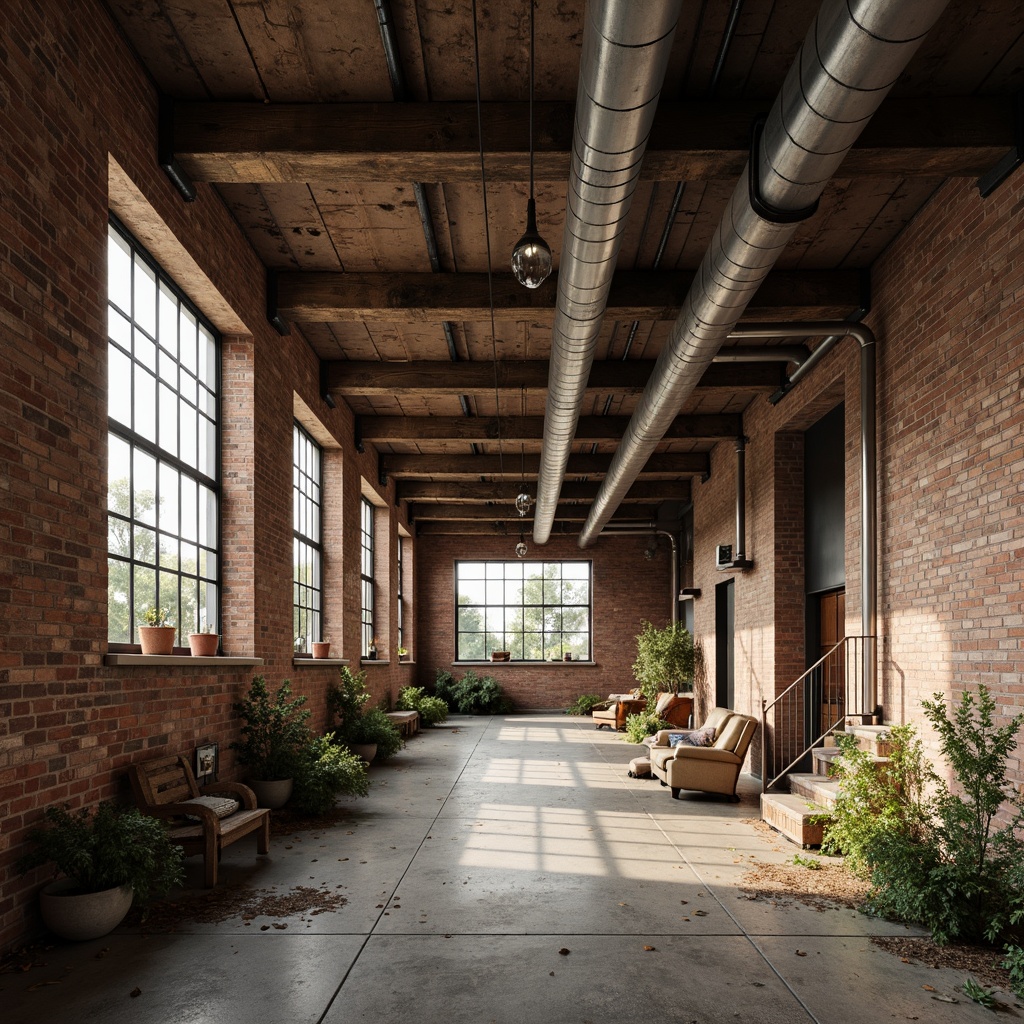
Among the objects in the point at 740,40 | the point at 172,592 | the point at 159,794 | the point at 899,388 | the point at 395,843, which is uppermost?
the point at 740,40

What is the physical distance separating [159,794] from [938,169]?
5954 millimetres

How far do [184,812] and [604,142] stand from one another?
4.21 meters

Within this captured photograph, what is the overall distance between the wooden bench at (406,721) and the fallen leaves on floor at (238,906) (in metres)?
8.31

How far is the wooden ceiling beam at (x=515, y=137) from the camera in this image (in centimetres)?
525

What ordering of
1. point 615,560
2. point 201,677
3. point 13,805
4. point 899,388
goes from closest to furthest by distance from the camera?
point 13,805, point 201,677, point 899,388, point 615,560

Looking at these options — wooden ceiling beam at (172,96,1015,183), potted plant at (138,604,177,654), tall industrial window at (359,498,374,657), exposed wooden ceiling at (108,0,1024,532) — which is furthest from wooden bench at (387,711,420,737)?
wooden ceiling beam at (172,96,1015,183)

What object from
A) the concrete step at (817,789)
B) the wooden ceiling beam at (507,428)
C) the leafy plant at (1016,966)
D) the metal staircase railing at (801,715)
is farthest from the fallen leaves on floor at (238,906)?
the wooden ceiling beam at (507,428)

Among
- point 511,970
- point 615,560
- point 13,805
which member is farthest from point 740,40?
point 615,560

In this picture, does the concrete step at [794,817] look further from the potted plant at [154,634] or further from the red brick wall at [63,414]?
the potted plant at [154,634]

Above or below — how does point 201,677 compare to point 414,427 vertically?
below

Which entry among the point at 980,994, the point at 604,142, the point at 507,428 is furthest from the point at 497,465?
the point at 980,994

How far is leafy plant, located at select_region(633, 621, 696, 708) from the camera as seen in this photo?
52.6 feet

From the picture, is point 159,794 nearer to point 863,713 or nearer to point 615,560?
point 863,713

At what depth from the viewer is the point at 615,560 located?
21.2 meters
